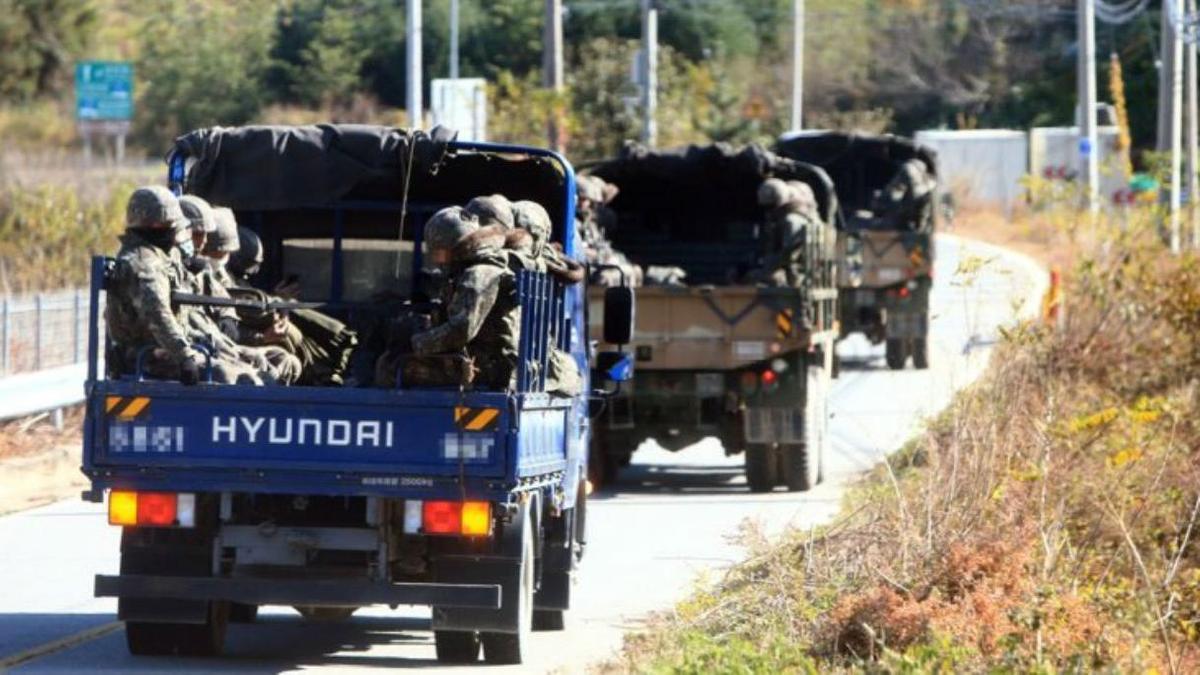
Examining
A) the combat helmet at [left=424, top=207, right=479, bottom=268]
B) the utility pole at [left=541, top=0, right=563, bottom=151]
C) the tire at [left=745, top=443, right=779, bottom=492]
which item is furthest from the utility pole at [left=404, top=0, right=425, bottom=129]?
the combat helmet at [left=424, top=207, right=479, bottom=268]

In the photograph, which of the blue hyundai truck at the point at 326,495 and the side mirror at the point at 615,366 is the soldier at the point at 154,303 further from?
the side mirror at the point at 615,366

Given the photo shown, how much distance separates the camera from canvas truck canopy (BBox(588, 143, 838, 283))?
70.9 ft

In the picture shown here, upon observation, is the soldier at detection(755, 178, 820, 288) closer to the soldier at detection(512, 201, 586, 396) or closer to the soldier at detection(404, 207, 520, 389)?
the soldier at detection(512, 201, 586, 396)

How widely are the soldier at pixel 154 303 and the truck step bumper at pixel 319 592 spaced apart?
845 millimetres

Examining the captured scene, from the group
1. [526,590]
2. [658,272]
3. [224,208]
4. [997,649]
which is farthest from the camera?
[658,272]

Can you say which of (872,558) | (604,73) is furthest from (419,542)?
(604,73)

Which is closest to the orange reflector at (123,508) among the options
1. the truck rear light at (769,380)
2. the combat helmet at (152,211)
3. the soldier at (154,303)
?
the soldier at (154,303)

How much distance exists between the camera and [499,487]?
9.79 metres

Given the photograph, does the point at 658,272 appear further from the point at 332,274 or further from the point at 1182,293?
the point at 332,274

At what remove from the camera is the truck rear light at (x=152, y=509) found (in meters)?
9.95

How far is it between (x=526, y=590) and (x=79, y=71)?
4019 centimetres

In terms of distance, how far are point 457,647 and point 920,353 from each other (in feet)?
65.2

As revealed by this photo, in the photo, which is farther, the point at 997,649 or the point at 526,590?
the point at 526,590

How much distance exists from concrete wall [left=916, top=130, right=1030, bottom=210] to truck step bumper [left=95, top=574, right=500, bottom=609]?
5218cm
